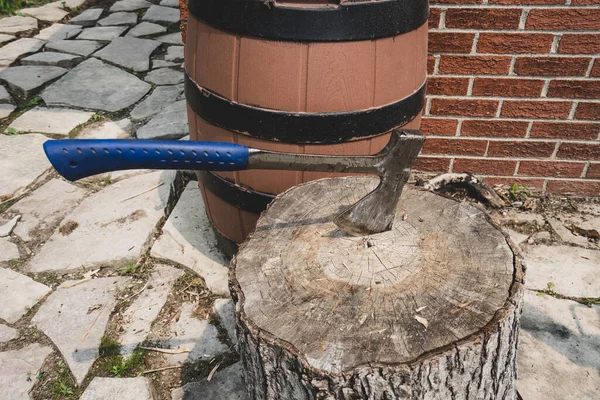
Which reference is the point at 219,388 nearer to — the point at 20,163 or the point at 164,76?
the point at 20,163

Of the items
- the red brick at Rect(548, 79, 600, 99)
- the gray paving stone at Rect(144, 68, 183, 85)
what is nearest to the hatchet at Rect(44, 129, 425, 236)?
the red brick at Rect(548, 79, 600, 99)

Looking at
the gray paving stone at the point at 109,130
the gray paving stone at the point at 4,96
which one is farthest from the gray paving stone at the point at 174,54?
the gray paving stone at the point at 4,96

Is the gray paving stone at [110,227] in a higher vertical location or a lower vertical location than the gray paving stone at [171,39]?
lower

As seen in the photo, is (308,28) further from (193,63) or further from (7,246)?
(7,246)

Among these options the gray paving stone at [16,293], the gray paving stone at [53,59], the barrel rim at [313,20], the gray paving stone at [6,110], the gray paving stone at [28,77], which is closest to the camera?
the barrel rim at [313,20]

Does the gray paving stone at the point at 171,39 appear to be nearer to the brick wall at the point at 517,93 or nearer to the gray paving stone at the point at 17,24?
the gray paving stone at the point at 17,24

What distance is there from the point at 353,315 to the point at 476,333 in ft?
0.89

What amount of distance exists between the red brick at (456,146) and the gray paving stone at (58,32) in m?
3.32

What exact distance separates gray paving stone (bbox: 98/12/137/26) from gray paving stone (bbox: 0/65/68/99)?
0.97 m

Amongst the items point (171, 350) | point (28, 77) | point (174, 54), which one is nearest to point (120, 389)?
point (171, 350)

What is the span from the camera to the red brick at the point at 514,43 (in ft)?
7.22

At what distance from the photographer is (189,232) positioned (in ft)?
7.81

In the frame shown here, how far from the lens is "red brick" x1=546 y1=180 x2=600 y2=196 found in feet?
8.45

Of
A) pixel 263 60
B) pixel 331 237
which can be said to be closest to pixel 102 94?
pixel 263 60
